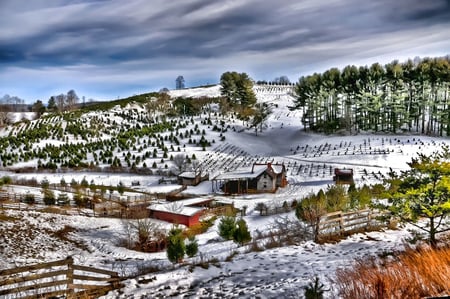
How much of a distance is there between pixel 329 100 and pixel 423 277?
61.7 m

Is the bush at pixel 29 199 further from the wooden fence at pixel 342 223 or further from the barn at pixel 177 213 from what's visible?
the wooden fence at pixel 342 223

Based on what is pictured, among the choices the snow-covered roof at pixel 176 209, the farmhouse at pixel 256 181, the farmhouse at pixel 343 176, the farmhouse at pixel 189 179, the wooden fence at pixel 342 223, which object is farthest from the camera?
the farmhouse at pixel 189 179

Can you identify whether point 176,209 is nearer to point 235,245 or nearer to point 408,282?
point 235,245

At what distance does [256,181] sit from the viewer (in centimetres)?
3584

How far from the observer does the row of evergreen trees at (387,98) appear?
54031mm

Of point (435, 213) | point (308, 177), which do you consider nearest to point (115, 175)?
point (308, 177)

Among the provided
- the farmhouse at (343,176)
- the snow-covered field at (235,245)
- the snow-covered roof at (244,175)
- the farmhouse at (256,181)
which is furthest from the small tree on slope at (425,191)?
the snow-covered roof at (244,175)

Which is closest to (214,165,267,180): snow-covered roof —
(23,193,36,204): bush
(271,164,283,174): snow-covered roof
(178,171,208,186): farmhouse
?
(271,164,283,174): snow-covered roof

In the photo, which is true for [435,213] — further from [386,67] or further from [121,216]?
[386,67]

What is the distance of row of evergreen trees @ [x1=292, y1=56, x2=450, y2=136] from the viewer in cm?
5403

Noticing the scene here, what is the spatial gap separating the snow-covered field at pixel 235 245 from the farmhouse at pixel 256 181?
4.99 feet

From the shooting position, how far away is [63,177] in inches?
1407

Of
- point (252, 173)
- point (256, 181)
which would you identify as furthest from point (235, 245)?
point (252, 173)

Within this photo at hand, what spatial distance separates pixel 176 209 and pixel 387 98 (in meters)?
45.8
